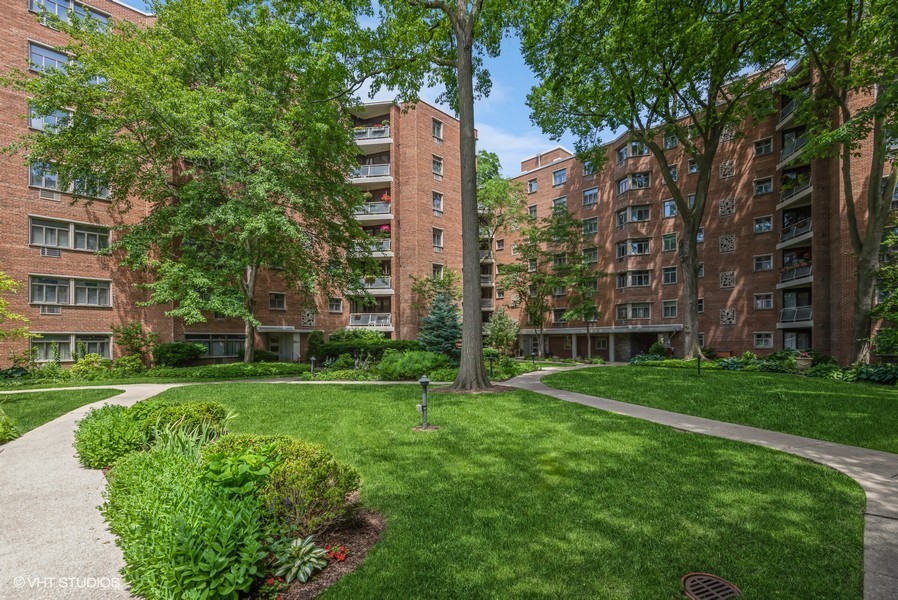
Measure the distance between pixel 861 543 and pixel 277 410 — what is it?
399 inches

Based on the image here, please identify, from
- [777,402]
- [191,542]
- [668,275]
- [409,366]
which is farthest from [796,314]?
[191,542]

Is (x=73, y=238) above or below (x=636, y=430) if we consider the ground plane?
above

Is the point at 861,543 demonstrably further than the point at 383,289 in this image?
No

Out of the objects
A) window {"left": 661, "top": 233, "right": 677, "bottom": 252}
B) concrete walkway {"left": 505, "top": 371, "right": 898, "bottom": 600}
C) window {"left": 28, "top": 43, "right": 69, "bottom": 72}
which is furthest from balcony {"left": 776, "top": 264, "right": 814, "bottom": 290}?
window {"left": 28, "top": 43, "right": 69, "bottom": 72}

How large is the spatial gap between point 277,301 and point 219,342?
474 centimetres

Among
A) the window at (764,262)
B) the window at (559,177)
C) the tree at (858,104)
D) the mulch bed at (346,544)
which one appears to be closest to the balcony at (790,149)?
the tree at (858,104)

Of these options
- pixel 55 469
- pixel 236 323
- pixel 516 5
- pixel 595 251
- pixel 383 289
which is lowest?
pixel 55 469

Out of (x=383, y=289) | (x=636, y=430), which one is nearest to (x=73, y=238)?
(x=383, y=289)

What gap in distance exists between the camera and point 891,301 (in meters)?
16.1

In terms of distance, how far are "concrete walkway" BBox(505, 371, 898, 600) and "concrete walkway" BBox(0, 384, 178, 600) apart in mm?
5906

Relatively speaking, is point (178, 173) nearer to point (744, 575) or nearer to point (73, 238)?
point (73, 238)

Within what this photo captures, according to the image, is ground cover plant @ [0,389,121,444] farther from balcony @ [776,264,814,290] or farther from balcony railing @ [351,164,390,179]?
balcony @ [776,264,814,290]

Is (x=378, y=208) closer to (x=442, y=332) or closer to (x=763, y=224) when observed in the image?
(x=442, y=332)

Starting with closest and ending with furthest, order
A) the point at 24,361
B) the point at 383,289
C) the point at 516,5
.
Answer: the point at 516,5 → the point at 24,361 → the point at 383,289
